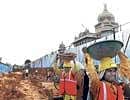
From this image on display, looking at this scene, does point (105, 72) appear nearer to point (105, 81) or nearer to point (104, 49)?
point (105, 81)

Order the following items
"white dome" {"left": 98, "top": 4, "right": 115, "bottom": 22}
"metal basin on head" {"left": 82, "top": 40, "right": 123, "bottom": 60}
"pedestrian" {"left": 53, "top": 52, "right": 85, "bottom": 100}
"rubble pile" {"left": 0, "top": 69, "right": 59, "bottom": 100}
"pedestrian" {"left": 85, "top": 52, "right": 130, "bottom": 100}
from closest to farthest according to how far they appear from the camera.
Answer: "pedestrian" {"left": 85, "top": 52, "right": 130, "bottom": 100} < "metal basin on head" {"left": 82, "top": 40, "right": 123, "bottom": 60} < "pedestrian" {"left": 53, "top": 52, "right": 85, "bottom": 100} < "rubble pile" {"left": 0, "top": 69, "right": 59, "bottom": 100} < "white dome" {"left": 98, "top": 4, "right": 115, "bottom": 22}

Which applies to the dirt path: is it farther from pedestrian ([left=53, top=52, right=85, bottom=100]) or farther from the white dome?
the white dome

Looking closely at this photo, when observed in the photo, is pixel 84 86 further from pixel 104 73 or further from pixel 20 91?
pixel 20 91

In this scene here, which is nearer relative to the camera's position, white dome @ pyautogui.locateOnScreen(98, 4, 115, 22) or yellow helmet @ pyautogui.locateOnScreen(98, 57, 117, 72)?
yellow helmet @ pyautogui.locateOnScreen(98, 57, 117, 72)

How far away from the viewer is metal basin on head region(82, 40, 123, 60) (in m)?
5.70

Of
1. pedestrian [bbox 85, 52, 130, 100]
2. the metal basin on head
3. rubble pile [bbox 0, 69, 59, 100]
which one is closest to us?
pedestrian [bbox 85, 52, 130, 100]

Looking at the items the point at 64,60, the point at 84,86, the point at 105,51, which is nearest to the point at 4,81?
the point at 64,60

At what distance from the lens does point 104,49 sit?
5.73m

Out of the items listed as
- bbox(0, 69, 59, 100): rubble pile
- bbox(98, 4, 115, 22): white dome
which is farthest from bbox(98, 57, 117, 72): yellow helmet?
bbox(98, 4, 115, 22): white dome

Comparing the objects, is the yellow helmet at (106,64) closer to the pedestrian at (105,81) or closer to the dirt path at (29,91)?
the pedestrian at (105,81)

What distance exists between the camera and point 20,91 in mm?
17219

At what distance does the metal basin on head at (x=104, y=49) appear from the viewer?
570cm

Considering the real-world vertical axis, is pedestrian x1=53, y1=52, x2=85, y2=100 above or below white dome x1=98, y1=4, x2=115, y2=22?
below

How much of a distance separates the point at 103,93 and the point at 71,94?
3.23 meters
